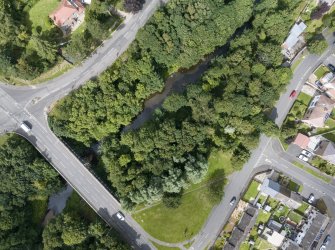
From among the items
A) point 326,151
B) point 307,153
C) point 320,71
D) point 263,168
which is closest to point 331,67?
point 320,71

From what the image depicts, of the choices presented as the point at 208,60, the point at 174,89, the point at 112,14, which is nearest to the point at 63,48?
the point at 112,14

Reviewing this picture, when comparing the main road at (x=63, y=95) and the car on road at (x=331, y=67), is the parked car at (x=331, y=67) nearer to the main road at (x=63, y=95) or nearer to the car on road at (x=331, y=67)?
the car on road at (x=331, y=67)

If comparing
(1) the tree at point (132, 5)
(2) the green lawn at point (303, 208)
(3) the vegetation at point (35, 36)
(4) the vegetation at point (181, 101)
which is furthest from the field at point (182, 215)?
(3) the vegetation at point (35, 36)

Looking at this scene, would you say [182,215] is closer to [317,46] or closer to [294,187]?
[294,187]

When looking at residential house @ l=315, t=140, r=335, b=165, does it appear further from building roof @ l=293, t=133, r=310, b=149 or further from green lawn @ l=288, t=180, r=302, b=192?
green lawn @ l=288, t=180, r=302, b=192

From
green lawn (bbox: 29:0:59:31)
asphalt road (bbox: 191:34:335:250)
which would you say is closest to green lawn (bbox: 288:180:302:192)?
asphalt road (bbox: 191:34:335:250)

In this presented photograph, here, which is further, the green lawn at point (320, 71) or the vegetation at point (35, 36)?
the green lawn at point (320, 71)

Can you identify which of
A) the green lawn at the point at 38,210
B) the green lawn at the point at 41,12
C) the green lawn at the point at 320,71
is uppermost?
the green lawn at the point at 320,71

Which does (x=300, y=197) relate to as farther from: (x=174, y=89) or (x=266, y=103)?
(x=174, y=89)
